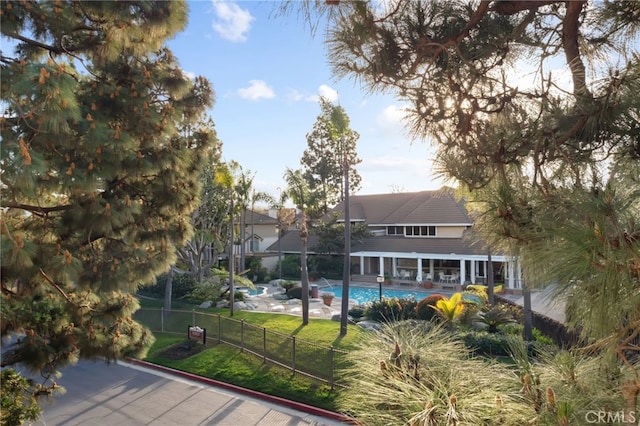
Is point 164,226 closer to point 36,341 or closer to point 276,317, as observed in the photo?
point 36,341

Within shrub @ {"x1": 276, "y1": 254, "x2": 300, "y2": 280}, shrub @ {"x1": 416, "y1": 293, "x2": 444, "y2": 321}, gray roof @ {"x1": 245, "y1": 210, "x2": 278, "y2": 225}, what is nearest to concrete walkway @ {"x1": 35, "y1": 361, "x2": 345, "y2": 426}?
shrub @ {"x1": 416, "y1": 293, "x2": 444, "y2": 321}

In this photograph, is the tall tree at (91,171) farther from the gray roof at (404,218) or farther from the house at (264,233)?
the house at (264,233)

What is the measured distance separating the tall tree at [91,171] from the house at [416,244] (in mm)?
21652

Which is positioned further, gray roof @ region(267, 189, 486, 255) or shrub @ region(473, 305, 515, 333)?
gray roof @ region(267, 189, 486, 255)

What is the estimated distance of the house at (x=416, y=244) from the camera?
2794cm

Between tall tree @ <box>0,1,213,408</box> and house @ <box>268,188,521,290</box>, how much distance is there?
21.7m

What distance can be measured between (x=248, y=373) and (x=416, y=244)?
A: 20428mm

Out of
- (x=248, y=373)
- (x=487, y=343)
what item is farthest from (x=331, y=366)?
(x=487, y=343)

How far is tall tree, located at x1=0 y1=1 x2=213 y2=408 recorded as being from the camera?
4781 millimetres

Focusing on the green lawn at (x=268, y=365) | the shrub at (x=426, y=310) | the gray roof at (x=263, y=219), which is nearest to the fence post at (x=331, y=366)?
the green lawn at (x=268, y=365)

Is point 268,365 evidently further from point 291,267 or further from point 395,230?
point 395,230

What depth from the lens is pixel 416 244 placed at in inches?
1187

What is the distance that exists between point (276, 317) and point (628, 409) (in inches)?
650

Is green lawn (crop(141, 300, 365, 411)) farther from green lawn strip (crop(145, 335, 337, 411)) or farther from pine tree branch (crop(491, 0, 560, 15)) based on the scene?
pine tree branch (crop(491, 0, 560, 15))
